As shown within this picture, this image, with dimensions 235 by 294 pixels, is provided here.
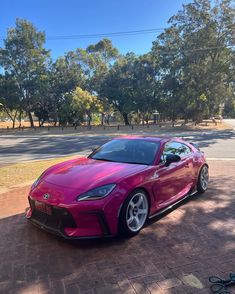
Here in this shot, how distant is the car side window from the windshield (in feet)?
0.56

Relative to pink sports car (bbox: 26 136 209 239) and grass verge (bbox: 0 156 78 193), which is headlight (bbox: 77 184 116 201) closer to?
pink sports car (bbox: 26 136 209 239)

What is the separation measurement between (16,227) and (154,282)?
97.6 inches

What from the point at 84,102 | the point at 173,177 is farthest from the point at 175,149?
the point at 84,102

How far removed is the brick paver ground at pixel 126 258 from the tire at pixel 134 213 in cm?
14

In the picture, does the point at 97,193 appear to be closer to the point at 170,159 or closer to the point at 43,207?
the point at 43,207

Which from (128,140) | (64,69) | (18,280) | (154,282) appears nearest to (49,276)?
(18,280)

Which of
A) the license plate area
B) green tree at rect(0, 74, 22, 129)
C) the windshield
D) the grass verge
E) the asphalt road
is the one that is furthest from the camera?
green tree at rect(0, 74, 22, 129)

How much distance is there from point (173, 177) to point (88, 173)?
1600 millimetres

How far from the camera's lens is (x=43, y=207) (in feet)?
13.0

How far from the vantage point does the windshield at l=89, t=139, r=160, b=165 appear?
16.1 feet

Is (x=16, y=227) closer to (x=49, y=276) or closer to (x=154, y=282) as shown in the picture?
(x=49, y=276)

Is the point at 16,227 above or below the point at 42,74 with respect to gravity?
below

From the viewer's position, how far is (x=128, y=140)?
552 centimetres

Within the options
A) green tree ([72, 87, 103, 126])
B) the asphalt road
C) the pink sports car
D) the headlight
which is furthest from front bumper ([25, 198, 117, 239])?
green tree ([72, 87, 103, 126])
